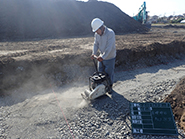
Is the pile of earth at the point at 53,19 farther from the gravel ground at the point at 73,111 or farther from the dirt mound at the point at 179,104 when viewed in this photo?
the dirt mound at the point at 179,104

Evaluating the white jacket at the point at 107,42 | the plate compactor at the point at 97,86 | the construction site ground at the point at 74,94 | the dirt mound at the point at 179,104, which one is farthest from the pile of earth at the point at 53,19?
the dirt mound at the point at 179,104

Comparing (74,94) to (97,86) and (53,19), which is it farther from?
(53,19)

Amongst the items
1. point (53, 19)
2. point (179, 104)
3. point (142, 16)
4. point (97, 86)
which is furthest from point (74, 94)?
point (142, 16)

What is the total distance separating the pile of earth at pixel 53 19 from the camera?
16.7 meters

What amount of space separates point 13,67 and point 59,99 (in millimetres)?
2585

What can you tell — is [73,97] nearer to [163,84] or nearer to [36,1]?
[163,84]

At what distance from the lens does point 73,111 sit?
3.96 metres

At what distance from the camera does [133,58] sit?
809cm

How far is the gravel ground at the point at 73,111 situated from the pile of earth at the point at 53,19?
13047 millimetres

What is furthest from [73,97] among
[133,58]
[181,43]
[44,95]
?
[181,43]

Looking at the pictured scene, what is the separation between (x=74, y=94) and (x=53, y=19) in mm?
17385

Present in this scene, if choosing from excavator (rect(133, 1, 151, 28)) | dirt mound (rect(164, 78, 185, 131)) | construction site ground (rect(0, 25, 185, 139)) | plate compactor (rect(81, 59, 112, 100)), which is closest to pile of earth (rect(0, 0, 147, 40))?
excavator (rect(133, 1, 151, 28))

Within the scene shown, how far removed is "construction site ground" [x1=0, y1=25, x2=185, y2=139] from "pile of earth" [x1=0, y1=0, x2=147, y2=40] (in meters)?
11.5

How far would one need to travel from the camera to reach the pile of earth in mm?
16719
